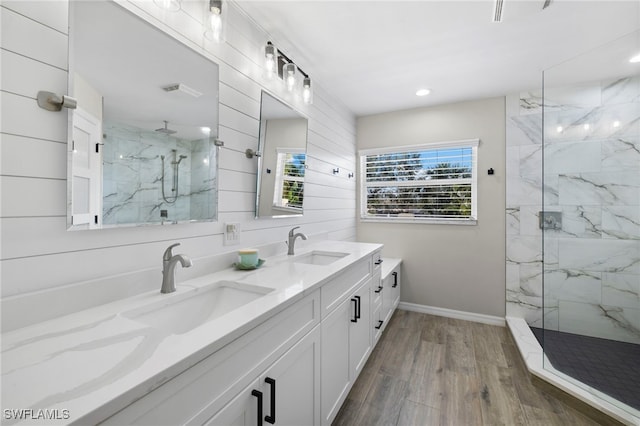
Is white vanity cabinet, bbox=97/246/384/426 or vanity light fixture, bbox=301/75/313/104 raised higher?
vanity light fixture, bbox=301/75/313/104

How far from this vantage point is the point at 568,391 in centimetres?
179

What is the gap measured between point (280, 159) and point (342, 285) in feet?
3.33

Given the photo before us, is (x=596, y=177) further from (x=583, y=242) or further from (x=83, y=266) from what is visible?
(x=83, y=266)

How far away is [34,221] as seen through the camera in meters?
0.86

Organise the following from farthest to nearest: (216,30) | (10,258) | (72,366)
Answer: (216,30), (10,258), (72,366)

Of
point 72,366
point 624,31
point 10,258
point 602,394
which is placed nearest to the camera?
point 72,366

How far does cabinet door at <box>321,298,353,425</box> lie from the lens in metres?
1.42

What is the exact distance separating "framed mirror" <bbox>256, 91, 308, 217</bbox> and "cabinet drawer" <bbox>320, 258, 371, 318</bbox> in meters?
0.67

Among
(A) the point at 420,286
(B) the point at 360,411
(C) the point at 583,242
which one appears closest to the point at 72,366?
(B) the point at 360,411

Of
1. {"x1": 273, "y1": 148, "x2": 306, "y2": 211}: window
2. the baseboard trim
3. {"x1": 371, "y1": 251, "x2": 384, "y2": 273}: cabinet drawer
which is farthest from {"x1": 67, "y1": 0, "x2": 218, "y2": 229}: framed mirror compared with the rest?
the baseboard trim

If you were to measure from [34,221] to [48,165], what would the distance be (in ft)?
0.59

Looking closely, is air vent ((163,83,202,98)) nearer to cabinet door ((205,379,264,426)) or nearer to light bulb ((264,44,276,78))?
light bulb ((264,44,276,78))

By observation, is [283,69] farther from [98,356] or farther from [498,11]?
[98,356]

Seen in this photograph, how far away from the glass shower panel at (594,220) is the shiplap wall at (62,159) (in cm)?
239
